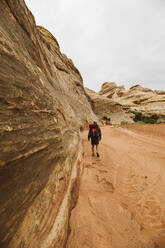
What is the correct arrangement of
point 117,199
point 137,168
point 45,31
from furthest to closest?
point 45,31
point 137,168
point 117,199

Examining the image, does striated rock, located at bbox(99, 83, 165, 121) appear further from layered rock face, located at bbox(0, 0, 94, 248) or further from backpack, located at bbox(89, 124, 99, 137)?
layered rock face, located at bbox(0, 0, 94, 248)

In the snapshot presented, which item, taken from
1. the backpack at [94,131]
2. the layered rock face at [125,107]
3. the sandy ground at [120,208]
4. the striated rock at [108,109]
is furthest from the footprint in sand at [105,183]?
the striated rock at [108,109]

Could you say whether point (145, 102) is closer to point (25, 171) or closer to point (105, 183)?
point (105, 183)

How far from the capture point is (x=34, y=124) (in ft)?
4.48

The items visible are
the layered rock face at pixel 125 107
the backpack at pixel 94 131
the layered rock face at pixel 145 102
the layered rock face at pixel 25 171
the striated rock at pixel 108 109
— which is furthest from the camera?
the striated rock at pixel 108 109

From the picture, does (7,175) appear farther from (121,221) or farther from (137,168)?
(137,168)

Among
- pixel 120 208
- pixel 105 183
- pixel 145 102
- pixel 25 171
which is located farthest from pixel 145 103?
pixel 25 171

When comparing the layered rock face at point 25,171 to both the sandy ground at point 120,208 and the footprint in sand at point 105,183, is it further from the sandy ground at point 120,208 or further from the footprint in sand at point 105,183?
the footprint in sand at point 105,183

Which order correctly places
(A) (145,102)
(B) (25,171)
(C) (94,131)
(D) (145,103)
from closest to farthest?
(B) (25,171), (C) (94,131), (D) (145,103), (A) (145,102)

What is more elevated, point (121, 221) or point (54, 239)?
point (54, 239)

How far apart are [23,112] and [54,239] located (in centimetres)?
164

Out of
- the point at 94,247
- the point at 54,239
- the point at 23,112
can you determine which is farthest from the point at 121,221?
the point at 23,112

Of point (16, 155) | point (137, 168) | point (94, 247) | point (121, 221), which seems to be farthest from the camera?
point (137, 168)

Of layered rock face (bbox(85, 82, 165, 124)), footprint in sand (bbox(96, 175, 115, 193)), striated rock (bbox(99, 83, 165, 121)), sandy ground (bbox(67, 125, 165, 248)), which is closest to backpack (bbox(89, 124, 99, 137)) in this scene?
sandy ground (bbox(67, 125, 165, 248))
